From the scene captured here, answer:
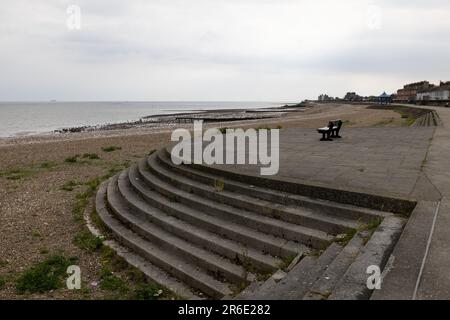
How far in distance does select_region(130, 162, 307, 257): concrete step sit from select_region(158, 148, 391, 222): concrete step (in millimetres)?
764

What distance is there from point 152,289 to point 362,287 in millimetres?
2783

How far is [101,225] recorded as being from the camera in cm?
729

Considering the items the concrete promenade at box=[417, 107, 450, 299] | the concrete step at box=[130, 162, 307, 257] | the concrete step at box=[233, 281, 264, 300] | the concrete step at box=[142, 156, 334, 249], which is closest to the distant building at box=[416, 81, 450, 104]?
the concrete promenade at box=[417, 107, 450, 299]

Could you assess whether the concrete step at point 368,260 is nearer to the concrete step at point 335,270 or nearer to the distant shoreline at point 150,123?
the concrete step at point 335,270

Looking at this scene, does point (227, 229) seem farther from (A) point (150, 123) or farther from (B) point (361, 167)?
(A) point (150, 123)

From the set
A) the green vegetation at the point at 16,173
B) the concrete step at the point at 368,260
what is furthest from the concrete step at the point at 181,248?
the green vegetation at the point at 16,173

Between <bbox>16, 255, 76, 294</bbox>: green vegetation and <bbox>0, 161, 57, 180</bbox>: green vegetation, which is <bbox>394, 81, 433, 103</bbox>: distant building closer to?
<bbox>0, 161, 57, 180</bbox>: green vegetation

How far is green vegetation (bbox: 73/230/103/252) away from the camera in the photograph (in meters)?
6.34

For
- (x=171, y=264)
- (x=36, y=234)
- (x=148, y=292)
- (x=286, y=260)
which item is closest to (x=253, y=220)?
(x=286, y=260)

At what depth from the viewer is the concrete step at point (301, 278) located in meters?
3.73

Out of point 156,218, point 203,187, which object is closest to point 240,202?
point 203,187

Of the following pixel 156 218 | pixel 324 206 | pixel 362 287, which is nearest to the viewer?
pixel 362 287

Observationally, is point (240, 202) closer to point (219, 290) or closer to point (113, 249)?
point (219, 290)
